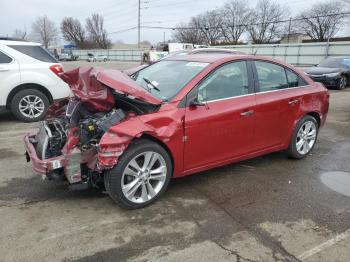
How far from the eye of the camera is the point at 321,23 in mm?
67062

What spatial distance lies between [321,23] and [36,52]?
6834 centimetres

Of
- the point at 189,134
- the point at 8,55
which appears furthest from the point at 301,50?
the point at 189,134

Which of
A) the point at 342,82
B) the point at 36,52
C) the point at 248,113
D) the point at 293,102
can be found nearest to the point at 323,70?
the point at 342,82

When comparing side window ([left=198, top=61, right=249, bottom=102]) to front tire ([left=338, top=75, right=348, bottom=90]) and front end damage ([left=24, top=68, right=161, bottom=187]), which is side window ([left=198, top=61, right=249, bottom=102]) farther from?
front tire ([left=338, top=75, right=348, bottom=90])

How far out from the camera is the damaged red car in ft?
12.2

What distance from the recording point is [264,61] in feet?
16.4

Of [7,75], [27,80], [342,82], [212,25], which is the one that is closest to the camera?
[7,75]

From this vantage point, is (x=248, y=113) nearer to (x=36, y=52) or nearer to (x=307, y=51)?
(x=36, y=52)

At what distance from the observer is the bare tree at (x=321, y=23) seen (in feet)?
208

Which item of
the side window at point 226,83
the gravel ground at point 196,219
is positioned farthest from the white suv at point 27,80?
the side window at point 226,83

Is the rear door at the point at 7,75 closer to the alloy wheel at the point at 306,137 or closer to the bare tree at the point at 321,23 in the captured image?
the alloy wheel at the point at 306,137

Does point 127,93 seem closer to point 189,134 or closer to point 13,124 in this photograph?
point 189,134

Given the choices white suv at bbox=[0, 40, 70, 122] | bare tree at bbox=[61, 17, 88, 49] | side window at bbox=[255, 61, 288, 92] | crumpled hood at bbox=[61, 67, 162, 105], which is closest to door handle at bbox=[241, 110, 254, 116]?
side window at bbox=[255, 61, 288, 92]

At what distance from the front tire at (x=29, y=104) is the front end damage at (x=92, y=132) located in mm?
4162
